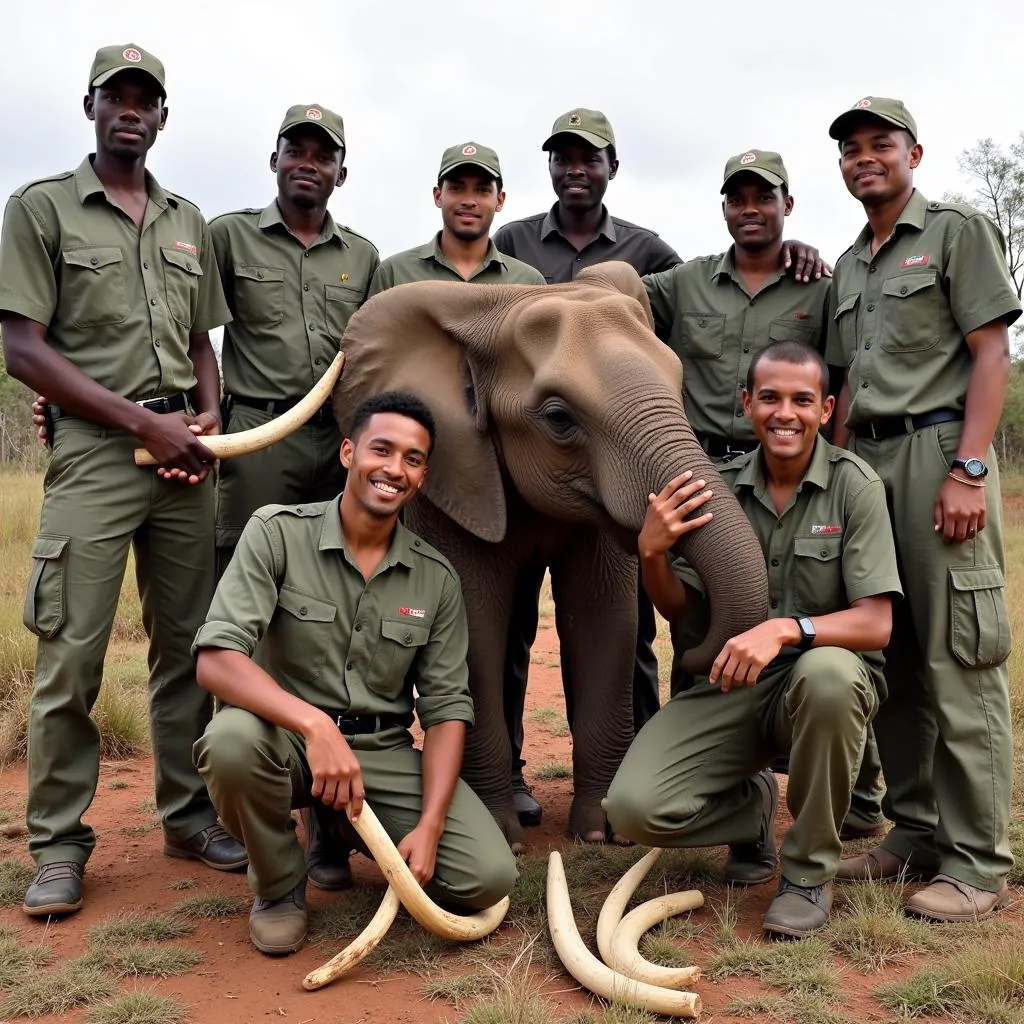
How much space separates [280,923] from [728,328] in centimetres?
372

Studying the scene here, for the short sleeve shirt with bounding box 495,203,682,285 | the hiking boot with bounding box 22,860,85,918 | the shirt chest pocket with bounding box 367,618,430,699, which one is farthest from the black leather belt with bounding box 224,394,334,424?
the hiking boot with bounding box 22,860,85,918

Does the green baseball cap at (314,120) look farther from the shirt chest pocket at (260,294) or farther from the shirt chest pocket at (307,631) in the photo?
the shirt chest pocket at (307,631)

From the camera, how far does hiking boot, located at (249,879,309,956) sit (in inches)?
181

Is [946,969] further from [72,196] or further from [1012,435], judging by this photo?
[1012,435]

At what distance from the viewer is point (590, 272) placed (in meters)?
5.96

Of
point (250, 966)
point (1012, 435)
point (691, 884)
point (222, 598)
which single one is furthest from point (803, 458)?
Result: point (1012, 435)

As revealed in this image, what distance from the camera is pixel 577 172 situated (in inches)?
287

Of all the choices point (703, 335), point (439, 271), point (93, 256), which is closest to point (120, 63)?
point (93, 256)

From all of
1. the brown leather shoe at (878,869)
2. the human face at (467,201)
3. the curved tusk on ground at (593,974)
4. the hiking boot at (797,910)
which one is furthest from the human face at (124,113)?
the brown leather shoe at (878,869)

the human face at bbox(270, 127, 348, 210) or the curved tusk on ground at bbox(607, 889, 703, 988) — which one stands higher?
the human face at bbox(270, 127, 348, 210)

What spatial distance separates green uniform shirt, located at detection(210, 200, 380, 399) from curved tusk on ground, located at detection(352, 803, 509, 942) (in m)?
2.68

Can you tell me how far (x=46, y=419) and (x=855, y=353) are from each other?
12.5 feet

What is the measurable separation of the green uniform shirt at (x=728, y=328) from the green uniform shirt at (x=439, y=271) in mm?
902

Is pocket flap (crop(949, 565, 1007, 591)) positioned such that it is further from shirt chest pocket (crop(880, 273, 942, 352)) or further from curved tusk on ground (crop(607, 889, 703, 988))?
curved tusk on ground (crop(607, 889, 703, 988))
